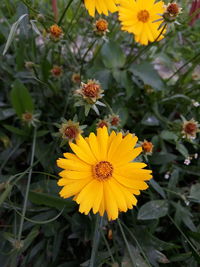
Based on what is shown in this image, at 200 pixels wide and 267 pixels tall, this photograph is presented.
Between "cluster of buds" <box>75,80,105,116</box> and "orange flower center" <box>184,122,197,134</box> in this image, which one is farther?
"orange flower center" <box>184,122,197,134</box>

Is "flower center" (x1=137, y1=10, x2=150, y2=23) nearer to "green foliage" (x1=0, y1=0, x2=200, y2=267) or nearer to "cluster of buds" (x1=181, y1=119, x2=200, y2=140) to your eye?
"green foliage" (x1=0, y1=0, x2=200, y2=267)

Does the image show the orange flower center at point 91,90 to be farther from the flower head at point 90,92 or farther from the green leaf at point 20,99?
the green leaf at point 20,99

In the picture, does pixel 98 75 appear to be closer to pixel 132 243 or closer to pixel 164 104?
pixel 164 104

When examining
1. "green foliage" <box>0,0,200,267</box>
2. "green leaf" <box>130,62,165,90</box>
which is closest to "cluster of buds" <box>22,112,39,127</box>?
"green foliage" <box>0,0,200,267</box>

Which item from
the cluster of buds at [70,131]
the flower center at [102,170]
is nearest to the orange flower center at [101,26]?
the cluster of buds at [70,131]

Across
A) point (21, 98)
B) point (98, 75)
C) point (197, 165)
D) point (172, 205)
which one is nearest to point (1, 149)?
point (21, 98)
